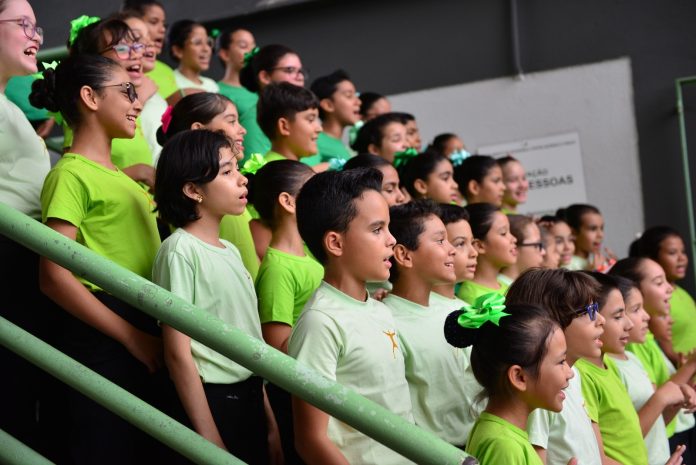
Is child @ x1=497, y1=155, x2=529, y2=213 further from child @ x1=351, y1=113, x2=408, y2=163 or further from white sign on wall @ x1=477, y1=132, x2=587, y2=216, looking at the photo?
white sign on wall @ x1=477, y1=132, x2=587, y2=216

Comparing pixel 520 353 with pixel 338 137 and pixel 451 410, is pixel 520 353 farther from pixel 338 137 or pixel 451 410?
pixel 338 137

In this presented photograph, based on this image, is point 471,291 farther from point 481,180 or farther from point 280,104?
point 481,180

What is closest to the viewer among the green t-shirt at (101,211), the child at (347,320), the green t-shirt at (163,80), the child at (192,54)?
the child at (347,320)

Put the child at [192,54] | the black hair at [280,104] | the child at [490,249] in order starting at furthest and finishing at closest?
the child at [192,54]
the black hair at [280,104]
the child at [490,249]

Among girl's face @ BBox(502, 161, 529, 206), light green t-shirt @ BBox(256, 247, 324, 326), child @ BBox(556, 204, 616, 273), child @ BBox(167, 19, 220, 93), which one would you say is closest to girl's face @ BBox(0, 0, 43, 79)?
light green t-shirt @ BBox(256, 247, 324, 326)

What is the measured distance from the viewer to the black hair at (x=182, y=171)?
130 inches

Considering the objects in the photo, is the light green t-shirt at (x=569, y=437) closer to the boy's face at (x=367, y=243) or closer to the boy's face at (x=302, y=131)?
the boy's face at (x=367, y=243)

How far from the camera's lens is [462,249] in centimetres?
414

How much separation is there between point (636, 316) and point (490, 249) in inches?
26.2

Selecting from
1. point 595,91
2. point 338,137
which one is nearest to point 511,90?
point 595,91

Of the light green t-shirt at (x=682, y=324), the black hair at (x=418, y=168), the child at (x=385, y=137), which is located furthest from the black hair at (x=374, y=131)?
the light green t-shirt at (x=682, y=324)

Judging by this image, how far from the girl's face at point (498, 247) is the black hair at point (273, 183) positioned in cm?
103

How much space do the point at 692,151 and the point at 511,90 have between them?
4.38 feet

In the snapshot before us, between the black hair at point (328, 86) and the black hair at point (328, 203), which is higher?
the black hair at point (328, 86)
